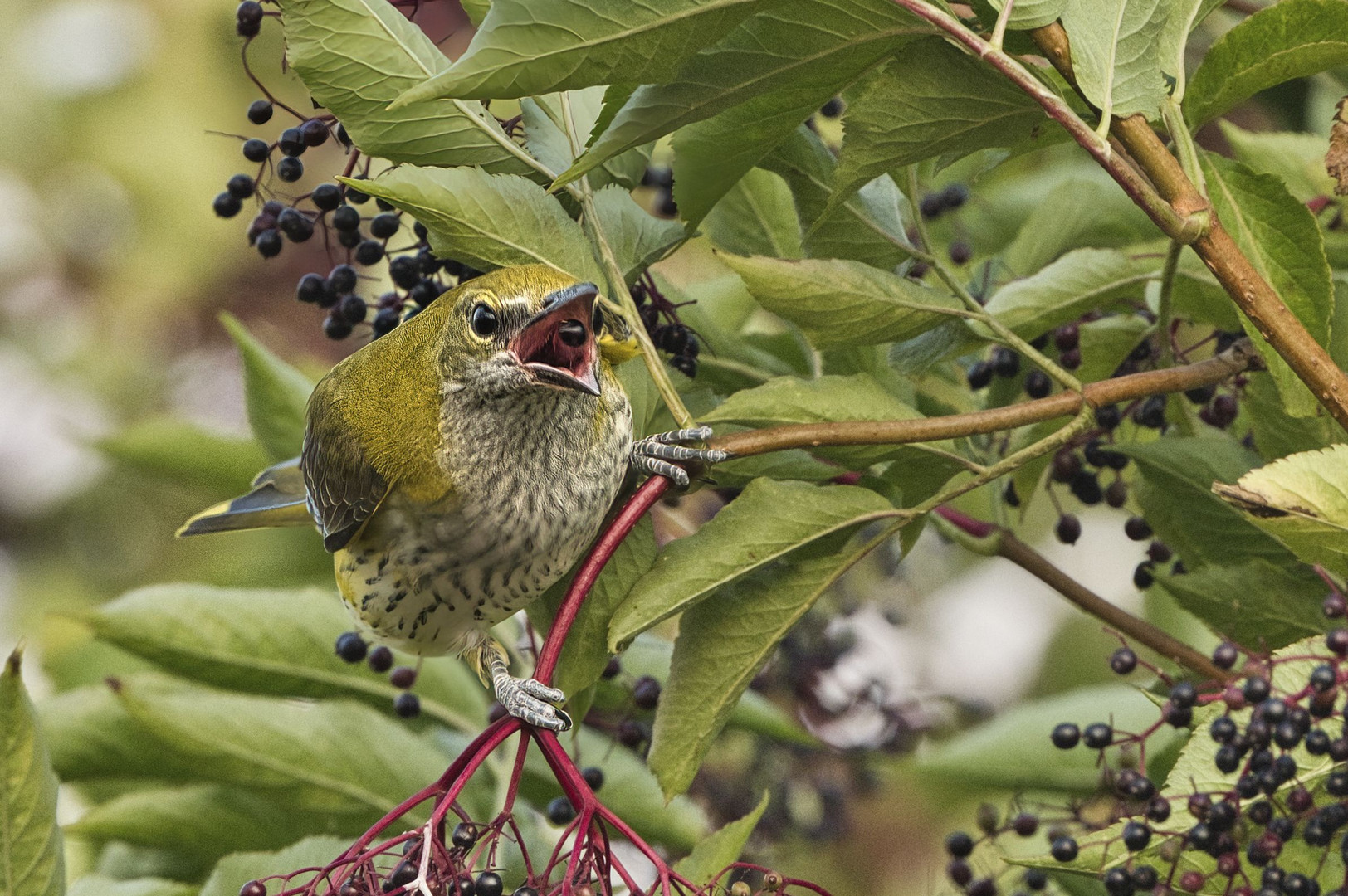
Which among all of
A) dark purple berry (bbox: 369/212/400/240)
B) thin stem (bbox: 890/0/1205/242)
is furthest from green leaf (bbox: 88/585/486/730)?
thin stem (bbox: 890/0/1205/242)

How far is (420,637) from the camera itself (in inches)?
65.9

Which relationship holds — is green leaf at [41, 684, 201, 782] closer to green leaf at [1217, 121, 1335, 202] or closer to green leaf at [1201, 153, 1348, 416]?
green leaf at [1201, 153, 1348, 416]

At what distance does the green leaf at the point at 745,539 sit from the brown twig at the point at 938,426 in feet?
0.19

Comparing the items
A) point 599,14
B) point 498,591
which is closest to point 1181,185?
point 599,14

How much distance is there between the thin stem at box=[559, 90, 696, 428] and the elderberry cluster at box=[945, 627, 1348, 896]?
1.74ft

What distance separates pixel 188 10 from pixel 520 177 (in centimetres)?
352

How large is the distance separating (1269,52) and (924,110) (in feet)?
0.99

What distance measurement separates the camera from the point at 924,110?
47.7 inches

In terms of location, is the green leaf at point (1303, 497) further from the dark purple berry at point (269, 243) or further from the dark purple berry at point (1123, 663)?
the dark purple berry at point (269, 243)

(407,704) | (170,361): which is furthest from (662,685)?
(170,361)

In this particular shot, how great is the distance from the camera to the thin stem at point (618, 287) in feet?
4.37

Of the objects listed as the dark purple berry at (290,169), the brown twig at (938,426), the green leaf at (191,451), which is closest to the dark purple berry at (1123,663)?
the brown twig at (938,426)

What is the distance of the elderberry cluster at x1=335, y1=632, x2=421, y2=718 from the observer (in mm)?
1989

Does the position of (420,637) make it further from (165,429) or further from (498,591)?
(165,429)
